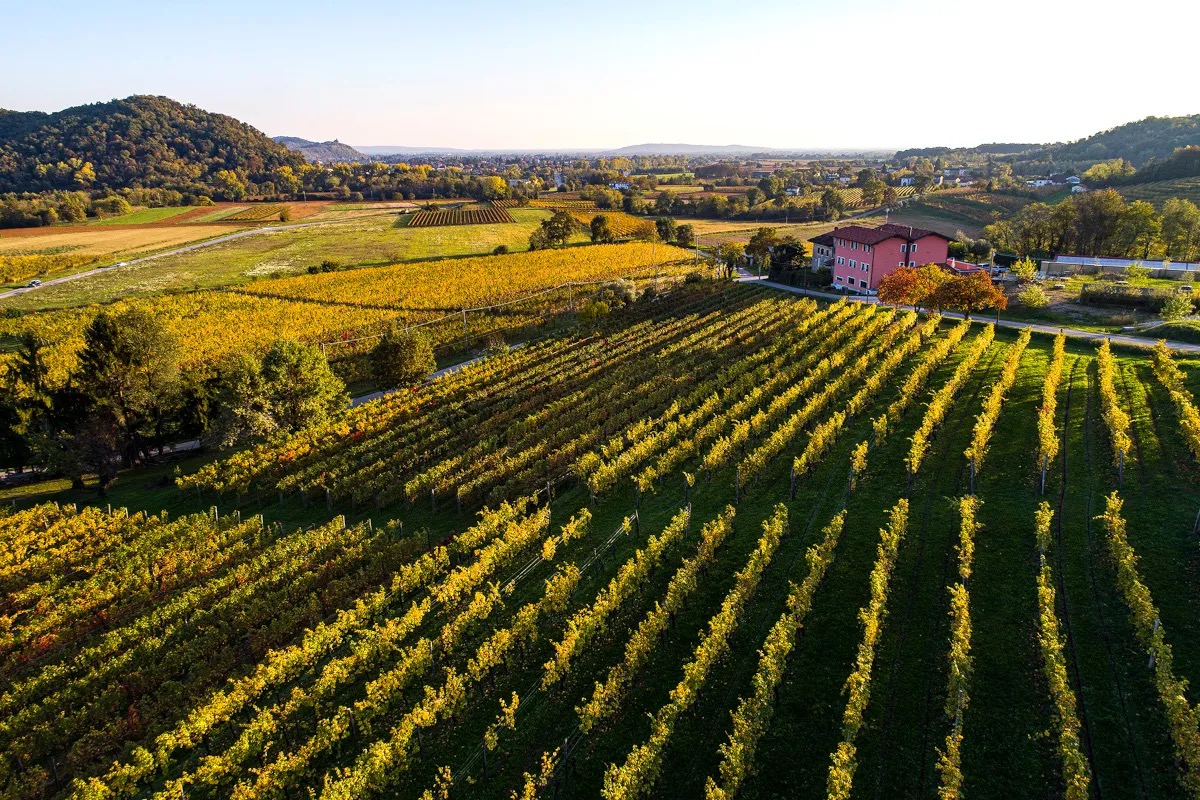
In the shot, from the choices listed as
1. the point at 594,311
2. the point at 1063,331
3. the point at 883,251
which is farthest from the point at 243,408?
the point at 883,251

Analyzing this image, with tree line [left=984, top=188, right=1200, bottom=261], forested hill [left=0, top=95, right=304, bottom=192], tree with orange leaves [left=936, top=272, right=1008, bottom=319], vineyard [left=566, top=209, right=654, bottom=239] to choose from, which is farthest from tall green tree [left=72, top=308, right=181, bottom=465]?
forested hill [left=0, top=95, right=304, bottom=192]

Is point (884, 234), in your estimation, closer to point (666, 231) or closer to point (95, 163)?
point (666, 231)

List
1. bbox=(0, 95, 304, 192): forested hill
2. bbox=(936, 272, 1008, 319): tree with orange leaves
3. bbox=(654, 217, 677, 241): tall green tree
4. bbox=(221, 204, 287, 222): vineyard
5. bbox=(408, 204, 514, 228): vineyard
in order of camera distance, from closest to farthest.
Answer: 1. bbox=(936, 272, 1008, 319): tree with orange leaves
2. bbox=(654, 217, 677, 241): tall green tree
3. bbox=(408, 204, 514, 228): vineyard
4. bbox=(221, 204, 287, 222): vineyard
5. bbox=(0, 95, 304, 192): forested hill

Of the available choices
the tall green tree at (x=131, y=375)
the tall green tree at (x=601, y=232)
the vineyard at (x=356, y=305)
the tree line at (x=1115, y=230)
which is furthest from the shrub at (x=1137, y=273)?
the tall green tree at (x=131, y=375)

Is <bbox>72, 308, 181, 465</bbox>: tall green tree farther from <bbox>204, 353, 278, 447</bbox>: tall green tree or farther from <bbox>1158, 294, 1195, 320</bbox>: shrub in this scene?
<bbox>1158, 294, 1195, 320</bbox>: shrub

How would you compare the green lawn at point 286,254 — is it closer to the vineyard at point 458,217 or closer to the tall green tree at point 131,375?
the vineyard at point 458,217

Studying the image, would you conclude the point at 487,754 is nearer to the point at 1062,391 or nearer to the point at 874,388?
the point at 874,388
